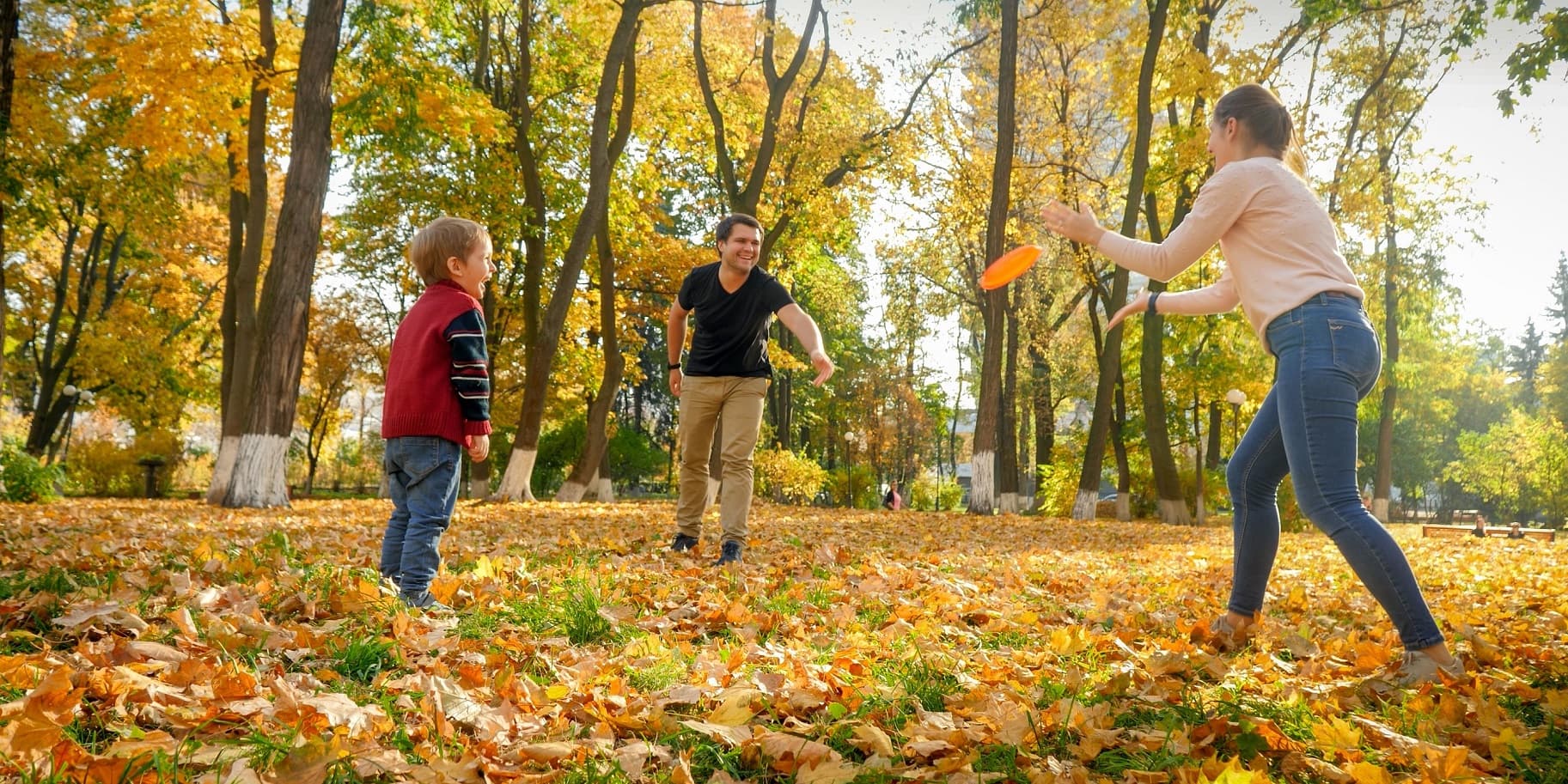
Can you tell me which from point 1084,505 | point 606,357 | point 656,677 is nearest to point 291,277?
point 606,357

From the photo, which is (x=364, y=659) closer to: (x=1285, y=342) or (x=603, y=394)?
(x=1285, y=342)

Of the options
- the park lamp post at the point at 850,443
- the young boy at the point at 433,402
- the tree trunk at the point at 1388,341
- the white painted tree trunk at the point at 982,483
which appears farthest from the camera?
the park lamp post at the point at 850,443

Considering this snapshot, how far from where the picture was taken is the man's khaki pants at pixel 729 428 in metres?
5.94

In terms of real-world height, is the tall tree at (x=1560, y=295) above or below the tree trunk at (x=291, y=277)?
above

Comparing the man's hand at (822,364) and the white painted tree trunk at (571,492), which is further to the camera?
the white painted tree trunk at (571,492)

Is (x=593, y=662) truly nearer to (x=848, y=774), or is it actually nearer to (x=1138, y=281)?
(x=848, y=774)

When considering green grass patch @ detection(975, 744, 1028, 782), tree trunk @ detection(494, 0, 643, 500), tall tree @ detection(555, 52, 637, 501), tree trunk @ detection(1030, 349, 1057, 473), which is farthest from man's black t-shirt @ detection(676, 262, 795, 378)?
tree trunk @ detection(1030, 349, 1057, 473)

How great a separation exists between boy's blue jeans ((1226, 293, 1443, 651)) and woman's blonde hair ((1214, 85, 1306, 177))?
0.65m

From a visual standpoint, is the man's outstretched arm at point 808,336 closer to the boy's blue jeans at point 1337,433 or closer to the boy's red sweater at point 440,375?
the boy's red sweater at point 440,375

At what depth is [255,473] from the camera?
11.1 m

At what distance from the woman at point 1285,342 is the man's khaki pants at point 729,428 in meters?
2.91

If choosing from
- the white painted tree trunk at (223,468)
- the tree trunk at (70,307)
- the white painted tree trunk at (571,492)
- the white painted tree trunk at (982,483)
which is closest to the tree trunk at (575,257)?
the white painted tree trunk at (571,492)

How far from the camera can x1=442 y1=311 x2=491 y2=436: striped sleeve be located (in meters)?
3.68

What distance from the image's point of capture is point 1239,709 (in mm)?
2426
